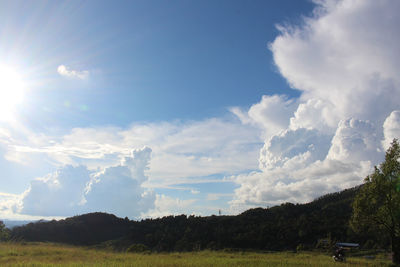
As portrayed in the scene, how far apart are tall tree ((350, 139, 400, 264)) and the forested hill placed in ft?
87.1

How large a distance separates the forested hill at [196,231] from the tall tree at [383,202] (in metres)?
26.5

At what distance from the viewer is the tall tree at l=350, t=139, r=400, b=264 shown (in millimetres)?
30125

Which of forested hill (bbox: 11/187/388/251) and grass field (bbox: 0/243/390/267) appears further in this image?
forested hill (bbox: 11/187/388/251)

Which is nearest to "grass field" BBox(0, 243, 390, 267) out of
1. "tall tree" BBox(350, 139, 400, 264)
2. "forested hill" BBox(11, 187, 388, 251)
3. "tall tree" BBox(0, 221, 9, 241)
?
"tall tree" BBox(350, 139, 400, 264)

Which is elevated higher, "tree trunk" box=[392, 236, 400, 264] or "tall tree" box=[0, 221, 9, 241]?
"tall tree" box=[0, 221, 9, 241]

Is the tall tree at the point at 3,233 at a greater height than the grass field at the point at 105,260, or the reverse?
the tall tree at the point at 3,233

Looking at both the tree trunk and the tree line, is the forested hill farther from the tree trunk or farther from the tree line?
the tree trunk

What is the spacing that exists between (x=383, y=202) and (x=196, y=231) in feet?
183

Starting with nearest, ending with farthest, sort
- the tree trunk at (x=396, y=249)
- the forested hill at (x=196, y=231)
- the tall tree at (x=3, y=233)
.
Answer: the tree trunk at (x=396, y=249) → the tall tree at (x=3, y=233) → the forested hill at (x=196, y=231)

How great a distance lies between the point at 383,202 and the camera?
30969 millimetres

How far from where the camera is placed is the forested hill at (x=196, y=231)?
6712 cm

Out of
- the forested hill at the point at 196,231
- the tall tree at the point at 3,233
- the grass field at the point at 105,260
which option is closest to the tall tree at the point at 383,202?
the grass field at the point at 105,260

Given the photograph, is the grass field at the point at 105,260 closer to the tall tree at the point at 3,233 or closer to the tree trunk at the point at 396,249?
the tree trunk at the point at 396,249

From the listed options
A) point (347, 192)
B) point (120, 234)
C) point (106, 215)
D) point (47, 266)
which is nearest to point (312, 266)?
point (47, 266)
